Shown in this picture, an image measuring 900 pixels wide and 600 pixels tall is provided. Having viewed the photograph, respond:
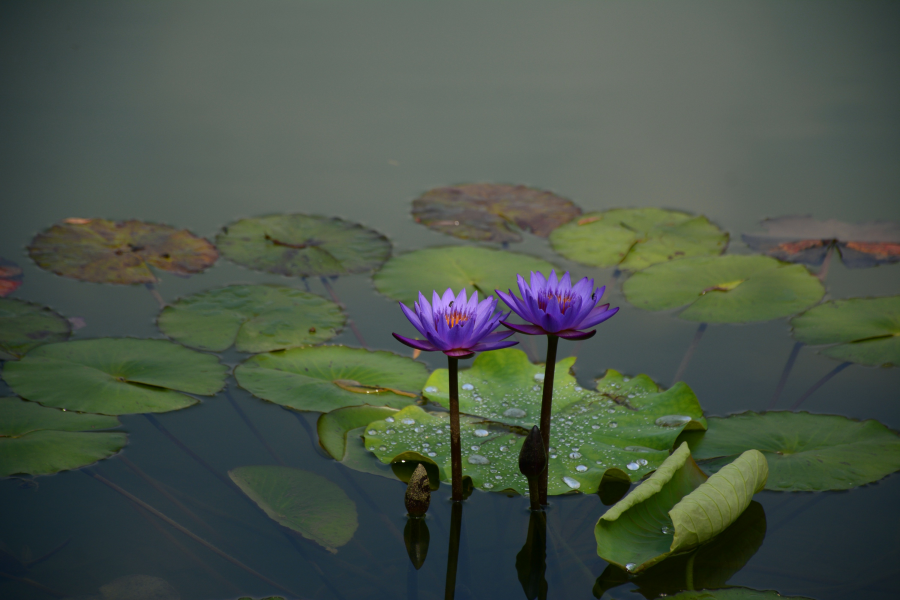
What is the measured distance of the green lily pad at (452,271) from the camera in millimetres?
2473

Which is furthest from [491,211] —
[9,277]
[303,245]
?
[9,277]

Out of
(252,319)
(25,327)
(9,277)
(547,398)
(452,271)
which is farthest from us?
(452,271)

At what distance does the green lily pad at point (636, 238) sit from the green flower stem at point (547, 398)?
1341 mm

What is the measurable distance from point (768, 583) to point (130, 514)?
1.44 meters

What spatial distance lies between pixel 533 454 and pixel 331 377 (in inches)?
33.7

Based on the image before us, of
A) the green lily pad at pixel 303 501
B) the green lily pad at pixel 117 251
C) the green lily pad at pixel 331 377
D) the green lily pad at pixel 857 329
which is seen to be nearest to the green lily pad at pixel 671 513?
the green lily pad at pixel 303 501

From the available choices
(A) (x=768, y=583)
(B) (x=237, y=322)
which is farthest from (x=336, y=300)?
(A) (x=768, y=583)

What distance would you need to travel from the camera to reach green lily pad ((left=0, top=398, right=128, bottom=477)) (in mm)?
1612

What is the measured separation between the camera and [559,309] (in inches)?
50.8

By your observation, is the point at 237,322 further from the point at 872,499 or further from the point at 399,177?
the point at 872,499

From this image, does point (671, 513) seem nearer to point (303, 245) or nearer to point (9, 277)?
point (303, 245)

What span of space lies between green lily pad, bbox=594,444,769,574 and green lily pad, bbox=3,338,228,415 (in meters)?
1.20

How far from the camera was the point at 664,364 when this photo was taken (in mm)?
2176

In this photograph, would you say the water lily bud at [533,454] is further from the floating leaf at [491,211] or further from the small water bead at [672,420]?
the floating leaf at [491,211]
